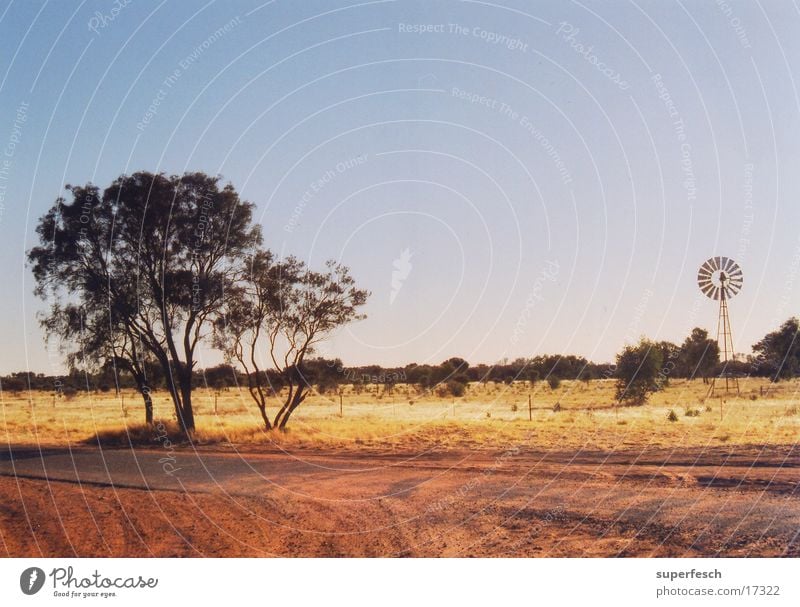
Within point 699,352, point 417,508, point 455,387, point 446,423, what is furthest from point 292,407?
point 699,352

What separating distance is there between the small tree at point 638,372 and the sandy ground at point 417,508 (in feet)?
53.9

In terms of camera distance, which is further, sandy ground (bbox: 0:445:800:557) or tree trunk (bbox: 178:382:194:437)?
tree trunk (bbox: 178:382:194:437)

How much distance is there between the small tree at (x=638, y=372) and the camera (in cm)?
3456

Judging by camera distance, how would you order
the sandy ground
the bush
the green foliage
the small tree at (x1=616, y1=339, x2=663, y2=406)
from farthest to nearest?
the bush → the small tree at (x1=616, y1=339, x2=663, y2=406) → the green foliage → the sandy ground

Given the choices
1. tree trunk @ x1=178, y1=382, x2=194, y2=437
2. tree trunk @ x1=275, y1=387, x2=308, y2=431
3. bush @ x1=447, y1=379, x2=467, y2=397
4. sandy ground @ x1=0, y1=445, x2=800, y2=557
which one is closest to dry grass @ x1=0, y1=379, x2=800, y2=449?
tree trunk @ x1=275, y1=387, x2=308, y2=431

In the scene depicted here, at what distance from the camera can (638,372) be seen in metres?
36.2

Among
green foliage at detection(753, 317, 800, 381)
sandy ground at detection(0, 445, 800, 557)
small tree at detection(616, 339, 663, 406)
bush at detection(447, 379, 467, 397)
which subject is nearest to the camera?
sandy ground at detection(0, 445, 800, 557)

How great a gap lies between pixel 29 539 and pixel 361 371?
21818mm

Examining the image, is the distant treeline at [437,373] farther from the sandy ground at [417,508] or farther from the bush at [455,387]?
the sandy ground at [417,508]

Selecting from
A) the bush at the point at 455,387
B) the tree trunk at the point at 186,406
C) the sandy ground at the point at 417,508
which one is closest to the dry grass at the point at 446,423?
the tree trunk at the point at 186,406

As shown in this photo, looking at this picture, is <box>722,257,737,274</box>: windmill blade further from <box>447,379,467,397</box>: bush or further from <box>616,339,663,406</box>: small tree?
<box>447,379,467,397</box>: bush

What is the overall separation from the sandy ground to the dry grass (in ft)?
13.7

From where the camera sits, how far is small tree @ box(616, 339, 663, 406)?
34.6 meters
